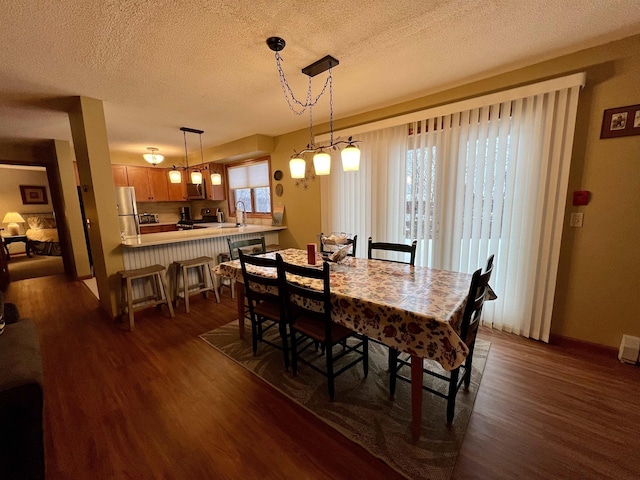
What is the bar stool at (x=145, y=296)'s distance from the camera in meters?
2.84

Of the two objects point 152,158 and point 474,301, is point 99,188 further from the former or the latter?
point 474,301

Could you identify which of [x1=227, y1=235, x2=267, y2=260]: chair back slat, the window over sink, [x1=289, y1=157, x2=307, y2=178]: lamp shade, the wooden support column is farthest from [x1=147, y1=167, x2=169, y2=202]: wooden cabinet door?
[x1=289, y1=157, x2=307, y2=178]: lamp shade

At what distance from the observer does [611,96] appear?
2000 mm

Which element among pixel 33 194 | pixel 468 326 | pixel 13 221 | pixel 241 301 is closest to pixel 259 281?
pixel 241 301

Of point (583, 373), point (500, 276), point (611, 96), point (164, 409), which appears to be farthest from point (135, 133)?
point (583, 373)

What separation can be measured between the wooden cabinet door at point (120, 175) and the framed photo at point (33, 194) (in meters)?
4.11

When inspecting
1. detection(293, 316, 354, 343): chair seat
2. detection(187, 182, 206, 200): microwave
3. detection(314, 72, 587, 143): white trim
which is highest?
detection(314, 72, 587, 143): white trim

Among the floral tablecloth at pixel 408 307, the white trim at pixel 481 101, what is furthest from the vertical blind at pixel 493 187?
the floral tablecloth at pixel 408 307

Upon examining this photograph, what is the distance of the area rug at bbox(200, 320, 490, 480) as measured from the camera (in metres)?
1.41

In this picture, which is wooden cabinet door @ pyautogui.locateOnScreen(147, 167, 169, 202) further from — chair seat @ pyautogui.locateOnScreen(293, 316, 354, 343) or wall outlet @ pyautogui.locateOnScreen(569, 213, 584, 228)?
wall outlet @ pyautogui.locateOnScreen(569, 213, 584, 228)

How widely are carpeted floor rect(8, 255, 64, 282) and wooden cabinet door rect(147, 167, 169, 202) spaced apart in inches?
94.0

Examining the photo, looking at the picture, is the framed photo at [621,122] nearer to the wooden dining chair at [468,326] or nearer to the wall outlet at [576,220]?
the wall outlet at [576,220]

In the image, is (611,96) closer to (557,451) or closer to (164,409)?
(557,451)

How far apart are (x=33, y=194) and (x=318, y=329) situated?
9.67 meters
